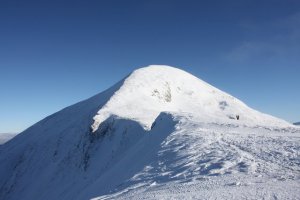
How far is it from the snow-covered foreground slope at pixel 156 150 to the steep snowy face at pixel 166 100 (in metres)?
0.21

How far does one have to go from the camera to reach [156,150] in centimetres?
2164

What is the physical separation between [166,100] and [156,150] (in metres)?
36.4

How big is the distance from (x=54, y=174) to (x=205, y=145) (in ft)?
109

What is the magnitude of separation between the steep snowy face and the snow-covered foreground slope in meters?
0.21

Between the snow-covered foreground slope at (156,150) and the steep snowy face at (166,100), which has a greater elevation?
the steep snowy face at (166,100)

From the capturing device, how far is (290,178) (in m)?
12.8

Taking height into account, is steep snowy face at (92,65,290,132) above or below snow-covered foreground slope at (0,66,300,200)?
above

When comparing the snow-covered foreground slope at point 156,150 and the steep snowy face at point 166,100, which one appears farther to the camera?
the steep snowy face at point 166,100

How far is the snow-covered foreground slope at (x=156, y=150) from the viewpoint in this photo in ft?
44.5

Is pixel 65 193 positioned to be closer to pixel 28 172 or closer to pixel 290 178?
pixel 28 172

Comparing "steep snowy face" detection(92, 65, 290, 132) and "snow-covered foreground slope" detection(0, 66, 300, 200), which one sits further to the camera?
"steep snowy face" detection(92, 65, 290, 132)

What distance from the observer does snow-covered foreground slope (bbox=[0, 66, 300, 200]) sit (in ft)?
44.5

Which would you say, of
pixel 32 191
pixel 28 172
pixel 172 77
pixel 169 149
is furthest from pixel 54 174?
pixel 172 77

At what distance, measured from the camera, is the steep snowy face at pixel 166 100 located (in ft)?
153
